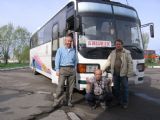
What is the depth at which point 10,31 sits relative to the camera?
85500 millimetres

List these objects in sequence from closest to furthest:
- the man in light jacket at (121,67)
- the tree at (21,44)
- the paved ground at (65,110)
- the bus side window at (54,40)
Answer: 1. the paved ground at (65,110)
2. the man in light jacket at (121,67)
3. the bus side window at (54,40)
4. the tree at (21,44)

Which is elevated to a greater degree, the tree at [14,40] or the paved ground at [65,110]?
the tree at [14,40]

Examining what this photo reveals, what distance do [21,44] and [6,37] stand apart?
164 inches

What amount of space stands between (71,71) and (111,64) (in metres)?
1.17

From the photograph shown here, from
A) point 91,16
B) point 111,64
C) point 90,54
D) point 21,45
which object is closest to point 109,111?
point 111,64

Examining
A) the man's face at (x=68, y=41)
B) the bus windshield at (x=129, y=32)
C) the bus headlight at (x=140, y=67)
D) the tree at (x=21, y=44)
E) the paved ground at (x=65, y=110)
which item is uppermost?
the tree at (x=21, y=44)

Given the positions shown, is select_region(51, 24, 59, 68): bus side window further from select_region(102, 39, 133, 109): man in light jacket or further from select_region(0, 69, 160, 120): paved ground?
select_region(102, 39, 133, 109): man in light jacket

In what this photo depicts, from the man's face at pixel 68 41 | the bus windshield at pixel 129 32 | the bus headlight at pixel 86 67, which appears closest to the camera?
the man's face at pixel 68 41

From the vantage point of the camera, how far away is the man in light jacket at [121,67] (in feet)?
30.4

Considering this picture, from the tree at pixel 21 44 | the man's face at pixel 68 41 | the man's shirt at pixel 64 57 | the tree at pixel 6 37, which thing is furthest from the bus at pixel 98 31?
the tree at pixel 6 37

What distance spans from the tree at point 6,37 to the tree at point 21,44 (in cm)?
129

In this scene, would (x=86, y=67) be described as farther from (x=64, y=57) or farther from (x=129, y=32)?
(x=129, y=32)

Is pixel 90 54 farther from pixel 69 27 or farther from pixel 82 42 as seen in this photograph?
pixel 69 27

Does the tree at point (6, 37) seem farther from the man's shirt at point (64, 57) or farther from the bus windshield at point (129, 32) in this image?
the man's shirt at point (64, 57)
